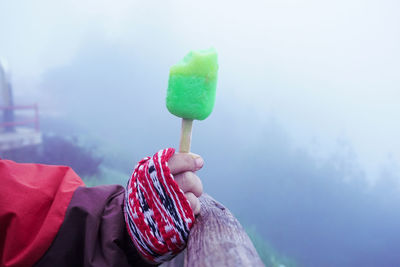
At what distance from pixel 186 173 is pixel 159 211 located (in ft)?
0.33

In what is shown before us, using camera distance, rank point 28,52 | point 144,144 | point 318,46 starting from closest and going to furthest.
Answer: point 318,46, point 28,52, point 144,144

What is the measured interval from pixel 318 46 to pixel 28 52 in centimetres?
267

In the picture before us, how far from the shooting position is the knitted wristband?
0.59 metres

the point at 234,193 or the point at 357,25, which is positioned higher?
the point at 357,25

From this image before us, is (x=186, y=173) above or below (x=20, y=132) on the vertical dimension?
above

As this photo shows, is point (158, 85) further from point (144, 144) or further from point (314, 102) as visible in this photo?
point (314, 102)

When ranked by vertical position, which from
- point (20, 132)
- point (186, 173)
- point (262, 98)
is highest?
point (262, 98)

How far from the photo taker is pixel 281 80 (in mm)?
2564

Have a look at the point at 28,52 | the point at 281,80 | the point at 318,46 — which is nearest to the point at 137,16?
the point at 28,52

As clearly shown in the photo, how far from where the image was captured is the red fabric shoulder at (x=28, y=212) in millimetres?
661

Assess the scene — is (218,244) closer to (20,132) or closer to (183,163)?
(183,163)

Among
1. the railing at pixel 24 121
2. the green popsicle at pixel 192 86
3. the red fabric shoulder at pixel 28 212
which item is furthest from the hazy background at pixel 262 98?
the red fabric shoulder at pixel 28 212

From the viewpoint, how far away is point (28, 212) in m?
0.69

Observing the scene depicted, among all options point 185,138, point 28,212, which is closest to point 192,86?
point 185,138
